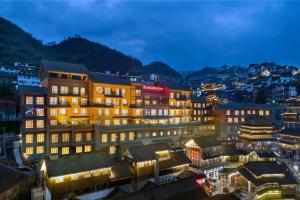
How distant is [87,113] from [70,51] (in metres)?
127

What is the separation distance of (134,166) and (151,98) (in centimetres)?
2748

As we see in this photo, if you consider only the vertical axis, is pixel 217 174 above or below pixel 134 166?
below

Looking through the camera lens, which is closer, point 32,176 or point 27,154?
point 32,176

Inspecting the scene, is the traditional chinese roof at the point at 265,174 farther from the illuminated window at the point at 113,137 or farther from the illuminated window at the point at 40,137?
the illuminated window at the point at 40,137

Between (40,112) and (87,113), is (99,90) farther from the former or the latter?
(40,112)

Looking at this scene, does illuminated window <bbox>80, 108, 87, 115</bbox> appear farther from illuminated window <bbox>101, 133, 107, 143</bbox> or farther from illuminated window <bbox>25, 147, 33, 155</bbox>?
illuminated window <bbox>25, 147, 33, 155</bbox>

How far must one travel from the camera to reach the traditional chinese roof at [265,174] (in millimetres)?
37219

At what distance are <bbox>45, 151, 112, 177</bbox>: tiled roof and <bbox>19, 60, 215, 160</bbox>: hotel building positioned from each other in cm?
887

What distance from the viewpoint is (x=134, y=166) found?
36688 millimetres

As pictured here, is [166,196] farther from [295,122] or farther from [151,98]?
[295,122]

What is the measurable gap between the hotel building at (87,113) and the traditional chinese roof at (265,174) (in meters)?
22.8

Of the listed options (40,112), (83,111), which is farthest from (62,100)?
(83,111)

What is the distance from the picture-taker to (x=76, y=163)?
3119 cm

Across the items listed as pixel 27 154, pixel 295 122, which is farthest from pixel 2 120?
pixel 295 122
